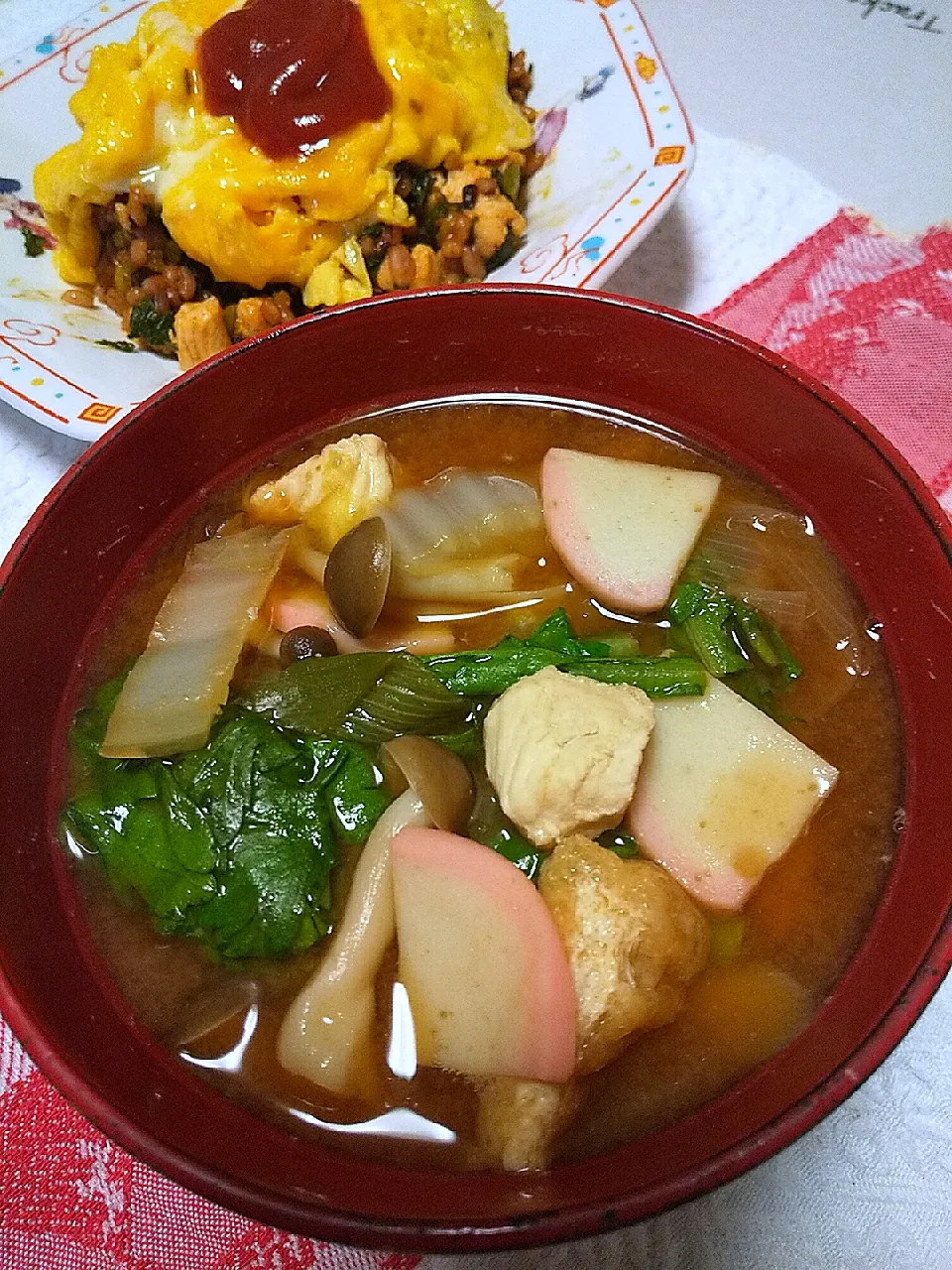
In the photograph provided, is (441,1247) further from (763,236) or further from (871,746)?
(763,236)

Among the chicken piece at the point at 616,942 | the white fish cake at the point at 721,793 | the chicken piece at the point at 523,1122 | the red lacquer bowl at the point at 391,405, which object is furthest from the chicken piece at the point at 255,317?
the chicken piece at the point at 523,1122

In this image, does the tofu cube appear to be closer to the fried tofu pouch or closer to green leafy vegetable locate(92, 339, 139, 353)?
the fried tofu pouch

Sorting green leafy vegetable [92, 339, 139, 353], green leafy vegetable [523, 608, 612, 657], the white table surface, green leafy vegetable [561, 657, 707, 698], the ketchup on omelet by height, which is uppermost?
the ketchup on omelet

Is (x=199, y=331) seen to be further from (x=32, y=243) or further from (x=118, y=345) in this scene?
(x=32, y=243)

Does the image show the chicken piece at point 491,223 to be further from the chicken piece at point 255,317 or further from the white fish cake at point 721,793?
the white fish cake at point 721,793

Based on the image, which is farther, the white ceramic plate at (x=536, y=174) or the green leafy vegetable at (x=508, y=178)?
the green leafy vegetable at (x=508, y=178)

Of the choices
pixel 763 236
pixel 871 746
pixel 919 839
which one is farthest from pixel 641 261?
pixel 919 839

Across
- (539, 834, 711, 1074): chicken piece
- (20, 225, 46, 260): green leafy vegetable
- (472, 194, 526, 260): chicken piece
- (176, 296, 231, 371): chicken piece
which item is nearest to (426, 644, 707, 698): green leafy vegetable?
(539, 834, 711, 1074): chicken piece
